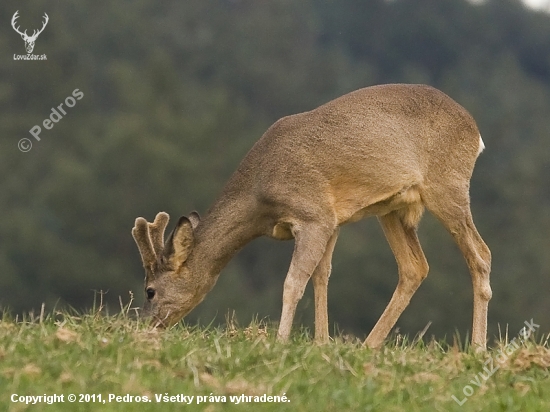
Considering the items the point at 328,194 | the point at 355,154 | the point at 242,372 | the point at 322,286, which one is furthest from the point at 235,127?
the point at 242,372

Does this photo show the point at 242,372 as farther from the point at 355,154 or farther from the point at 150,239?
the point at 150,239

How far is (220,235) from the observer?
11695 mm

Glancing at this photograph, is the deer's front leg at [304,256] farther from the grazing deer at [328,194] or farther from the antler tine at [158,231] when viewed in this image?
the antler tine at [158,231]

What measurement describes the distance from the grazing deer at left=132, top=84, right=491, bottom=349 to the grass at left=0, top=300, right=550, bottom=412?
2.28 m

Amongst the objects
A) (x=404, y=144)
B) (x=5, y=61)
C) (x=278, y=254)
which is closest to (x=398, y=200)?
(x=404, y=144)

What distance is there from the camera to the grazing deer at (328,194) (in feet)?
37.0

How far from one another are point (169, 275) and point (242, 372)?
401 centimetres

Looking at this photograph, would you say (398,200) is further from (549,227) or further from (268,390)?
(549,227)

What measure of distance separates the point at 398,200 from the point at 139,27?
71.4m

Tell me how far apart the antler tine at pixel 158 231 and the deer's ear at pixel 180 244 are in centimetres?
17

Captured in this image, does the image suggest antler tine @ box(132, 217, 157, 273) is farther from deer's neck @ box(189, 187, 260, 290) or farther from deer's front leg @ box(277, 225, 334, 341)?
deer's front leg @ box(277, 225, 334, 341)

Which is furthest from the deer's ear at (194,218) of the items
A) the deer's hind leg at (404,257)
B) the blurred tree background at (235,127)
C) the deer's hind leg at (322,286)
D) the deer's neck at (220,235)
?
the blurred tree background at (235,127)

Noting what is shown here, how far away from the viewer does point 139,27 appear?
81438 millimetres

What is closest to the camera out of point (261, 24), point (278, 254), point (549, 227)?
point (278, 254)
